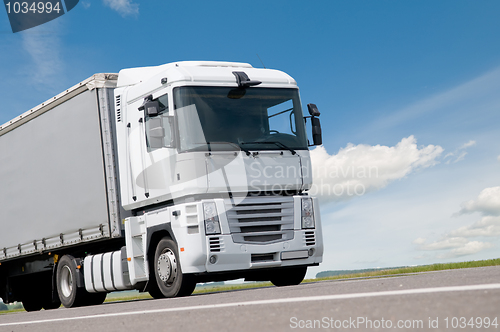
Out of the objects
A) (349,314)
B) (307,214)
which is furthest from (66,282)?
(349,314)

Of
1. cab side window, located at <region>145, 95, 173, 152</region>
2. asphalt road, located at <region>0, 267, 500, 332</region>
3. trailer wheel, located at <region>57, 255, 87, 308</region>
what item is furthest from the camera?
trailer wheel, located at <region>57, 255, 87, 308</region>

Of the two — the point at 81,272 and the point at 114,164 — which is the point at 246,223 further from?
the point at 81,272

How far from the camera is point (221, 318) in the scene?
519 centimetres

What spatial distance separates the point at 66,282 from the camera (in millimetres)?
13297

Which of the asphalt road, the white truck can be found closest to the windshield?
the white truck

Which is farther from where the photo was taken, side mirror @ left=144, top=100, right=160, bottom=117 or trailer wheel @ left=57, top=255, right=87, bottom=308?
trailer wheel @ left=57, top=255, right=87, bottom=308

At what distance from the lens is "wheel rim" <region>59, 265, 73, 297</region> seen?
13.1 metres

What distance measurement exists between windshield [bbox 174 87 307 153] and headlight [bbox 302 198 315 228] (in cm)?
96

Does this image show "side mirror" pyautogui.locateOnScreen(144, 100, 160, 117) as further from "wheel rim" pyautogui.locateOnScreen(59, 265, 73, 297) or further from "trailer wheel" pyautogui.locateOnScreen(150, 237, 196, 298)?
"wheel rim" pyautogui.locateOnScreen(59, 265, 73, 297)

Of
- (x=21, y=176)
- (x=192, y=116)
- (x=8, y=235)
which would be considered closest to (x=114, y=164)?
(x=192, y=116)

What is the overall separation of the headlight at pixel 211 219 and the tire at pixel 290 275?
6.75ft

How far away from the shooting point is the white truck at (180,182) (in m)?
9.82

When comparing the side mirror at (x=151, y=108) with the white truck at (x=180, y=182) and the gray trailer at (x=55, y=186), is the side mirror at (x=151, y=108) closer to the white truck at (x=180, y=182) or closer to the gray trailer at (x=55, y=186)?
the white truck at (x=180, y=182)

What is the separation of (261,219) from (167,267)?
179 centimetres
